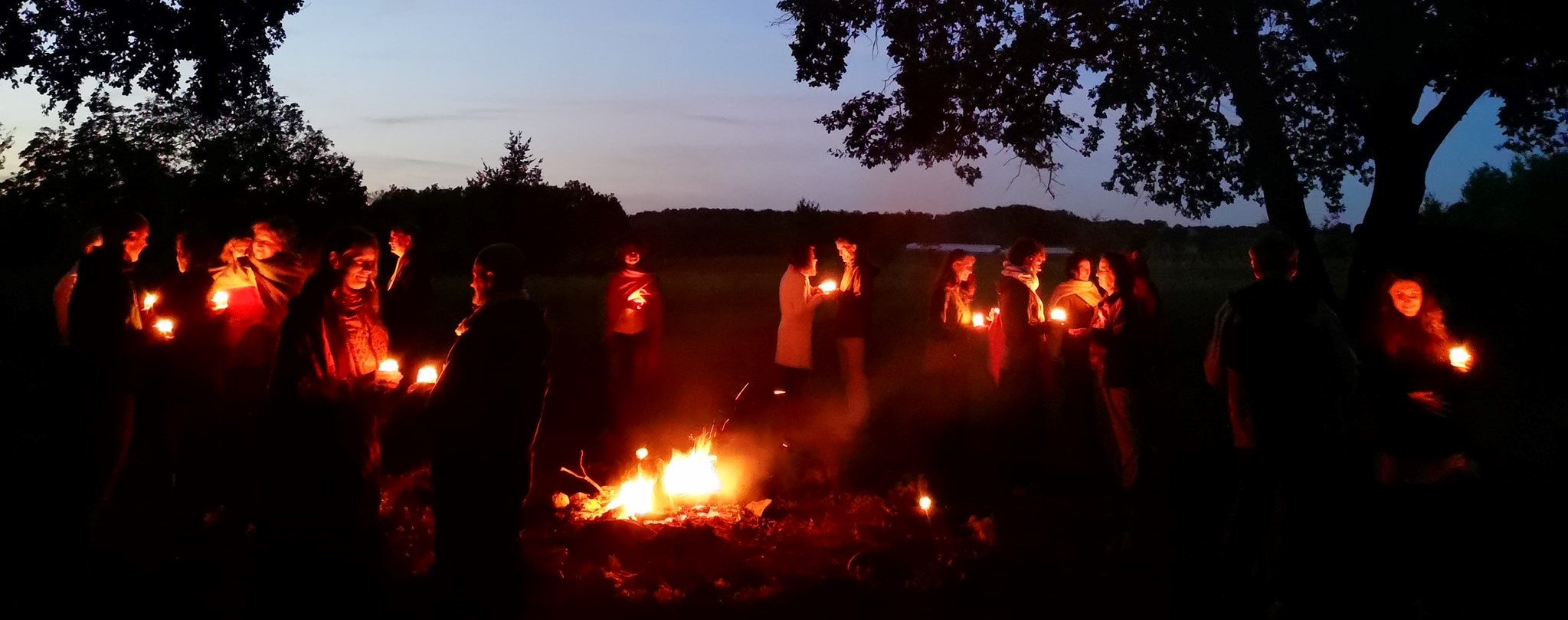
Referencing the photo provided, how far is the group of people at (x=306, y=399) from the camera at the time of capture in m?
3.97

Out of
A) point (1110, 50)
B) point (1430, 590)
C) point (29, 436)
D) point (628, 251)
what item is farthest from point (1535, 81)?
point (29, 436)

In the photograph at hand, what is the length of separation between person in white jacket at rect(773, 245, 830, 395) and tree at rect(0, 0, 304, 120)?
9034 millimetres

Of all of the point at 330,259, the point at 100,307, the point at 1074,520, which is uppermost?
the point at 330,259

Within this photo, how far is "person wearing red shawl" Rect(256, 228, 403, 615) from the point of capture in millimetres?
4215

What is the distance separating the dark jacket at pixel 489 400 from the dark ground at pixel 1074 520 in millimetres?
1294

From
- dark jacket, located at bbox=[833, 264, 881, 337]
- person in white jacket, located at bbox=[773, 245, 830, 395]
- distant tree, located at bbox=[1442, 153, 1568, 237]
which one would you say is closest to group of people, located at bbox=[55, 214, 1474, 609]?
dark jacket, located at bbox=[833, 264, 881, 337]

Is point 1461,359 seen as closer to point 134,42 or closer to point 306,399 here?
point 306,399

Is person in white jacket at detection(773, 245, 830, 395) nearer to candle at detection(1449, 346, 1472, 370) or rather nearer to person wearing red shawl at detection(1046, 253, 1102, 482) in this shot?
person wearing red shawl at detection(1046, 253, 1102, 482)

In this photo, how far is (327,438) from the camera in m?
4.34

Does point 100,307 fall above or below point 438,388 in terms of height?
above

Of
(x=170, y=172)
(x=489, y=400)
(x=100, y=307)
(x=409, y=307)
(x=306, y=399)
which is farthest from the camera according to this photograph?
(x=170, y=172)

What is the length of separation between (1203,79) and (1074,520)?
7.12m

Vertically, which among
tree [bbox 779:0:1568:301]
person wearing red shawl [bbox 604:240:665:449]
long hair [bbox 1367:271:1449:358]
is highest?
tree [bbox 779:0:1568:301]

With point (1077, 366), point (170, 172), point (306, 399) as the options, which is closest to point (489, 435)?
point (306, 399)
